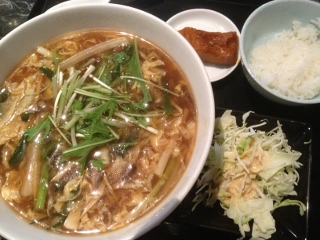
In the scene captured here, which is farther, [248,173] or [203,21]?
[203,21]

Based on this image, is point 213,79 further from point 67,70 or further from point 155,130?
point 67,70

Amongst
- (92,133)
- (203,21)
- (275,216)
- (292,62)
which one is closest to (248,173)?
(275,216)

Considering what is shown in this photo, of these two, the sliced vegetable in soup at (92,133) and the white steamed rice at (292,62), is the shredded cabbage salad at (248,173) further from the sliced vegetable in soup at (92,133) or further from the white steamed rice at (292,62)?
the sliced vegetable in soup at (92,133)

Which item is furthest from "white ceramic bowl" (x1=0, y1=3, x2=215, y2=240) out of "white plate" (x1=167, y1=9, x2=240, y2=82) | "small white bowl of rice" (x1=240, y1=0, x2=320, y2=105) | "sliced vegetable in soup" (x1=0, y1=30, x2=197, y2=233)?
"white plate" (x1=167, y1=9, x2=240, y2=82)

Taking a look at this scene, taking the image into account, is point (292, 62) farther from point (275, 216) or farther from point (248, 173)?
point (275, 216)

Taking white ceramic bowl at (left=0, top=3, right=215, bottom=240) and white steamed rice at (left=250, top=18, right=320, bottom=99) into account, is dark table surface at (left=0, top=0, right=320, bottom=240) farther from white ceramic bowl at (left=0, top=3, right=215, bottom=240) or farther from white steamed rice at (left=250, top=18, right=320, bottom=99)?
white ceramic bowl at (left=0, top=3, right=215, bottom=240)

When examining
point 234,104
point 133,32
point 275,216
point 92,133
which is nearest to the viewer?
point 92,133

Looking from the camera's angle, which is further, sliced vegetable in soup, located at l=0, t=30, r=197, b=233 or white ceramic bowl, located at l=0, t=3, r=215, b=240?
sliced vegetable in soup, located at l=0, t=30, r=197, b=233
